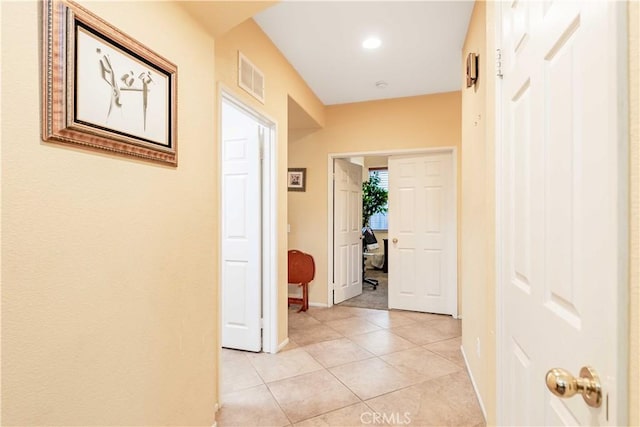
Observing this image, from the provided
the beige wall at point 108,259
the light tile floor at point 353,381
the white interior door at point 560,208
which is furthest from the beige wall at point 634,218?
the light tile floor at point 353,381

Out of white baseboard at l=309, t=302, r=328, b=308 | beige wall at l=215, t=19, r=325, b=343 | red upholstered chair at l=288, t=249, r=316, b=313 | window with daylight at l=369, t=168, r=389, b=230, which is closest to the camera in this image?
beige wall at l=215, t=19, r=325, b=343

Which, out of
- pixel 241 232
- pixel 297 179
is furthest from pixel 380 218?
pixel 241 232

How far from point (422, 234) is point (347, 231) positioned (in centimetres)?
110

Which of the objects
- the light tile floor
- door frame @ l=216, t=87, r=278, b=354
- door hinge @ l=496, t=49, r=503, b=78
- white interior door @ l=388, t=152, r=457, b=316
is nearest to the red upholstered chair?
the light tile floor

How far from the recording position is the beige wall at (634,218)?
479 millimetres

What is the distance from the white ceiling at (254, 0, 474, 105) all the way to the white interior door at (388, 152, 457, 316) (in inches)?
38.8

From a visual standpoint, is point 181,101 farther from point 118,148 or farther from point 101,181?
point 101,181

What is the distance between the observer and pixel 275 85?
2928 millimetres

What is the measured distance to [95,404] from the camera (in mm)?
1117

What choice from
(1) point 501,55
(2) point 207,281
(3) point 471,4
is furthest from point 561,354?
(3) point 471,4

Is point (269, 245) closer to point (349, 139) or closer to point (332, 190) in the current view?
point (332, 190)

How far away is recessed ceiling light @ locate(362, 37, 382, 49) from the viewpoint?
2.76 meters

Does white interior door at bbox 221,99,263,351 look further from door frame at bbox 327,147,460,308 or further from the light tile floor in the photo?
door frame at bbox 327,147,460,308

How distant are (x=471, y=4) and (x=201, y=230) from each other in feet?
7.85
